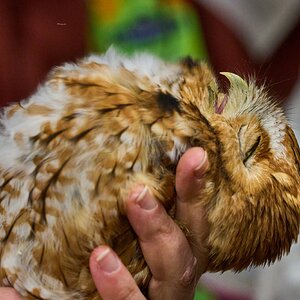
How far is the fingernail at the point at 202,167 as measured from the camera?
1.67 feet

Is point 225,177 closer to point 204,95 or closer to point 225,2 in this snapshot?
point 204,95

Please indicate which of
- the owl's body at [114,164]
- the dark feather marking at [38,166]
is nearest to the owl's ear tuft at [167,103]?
the owl's body at [114,164]

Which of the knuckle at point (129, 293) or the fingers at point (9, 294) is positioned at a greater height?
the knuckle at point (129, 293)

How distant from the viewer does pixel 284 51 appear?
2.19 ft

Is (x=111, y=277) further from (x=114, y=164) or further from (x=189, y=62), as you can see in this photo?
(x=189, y=62)

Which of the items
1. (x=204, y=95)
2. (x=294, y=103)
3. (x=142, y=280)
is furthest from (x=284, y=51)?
(x=142, y=280)

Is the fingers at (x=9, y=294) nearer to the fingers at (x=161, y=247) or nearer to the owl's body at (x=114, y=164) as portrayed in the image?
the owl's body at (x=114, y=164)

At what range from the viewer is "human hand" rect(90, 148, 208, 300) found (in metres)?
0.51

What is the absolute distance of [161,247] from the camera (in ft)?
1.78

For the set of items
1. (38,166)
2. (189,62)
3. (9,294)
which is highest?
(189,62)

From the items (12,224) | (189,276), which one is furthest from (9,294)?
(189,276)

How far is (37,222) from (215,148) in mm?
156

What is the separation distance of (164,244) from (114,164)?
0.09 m

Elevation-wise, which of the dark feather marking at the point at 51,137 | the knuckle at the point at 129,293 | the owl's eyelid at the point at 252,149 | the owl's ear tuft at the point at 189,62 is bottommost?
the knuckle at the point at 129,293
